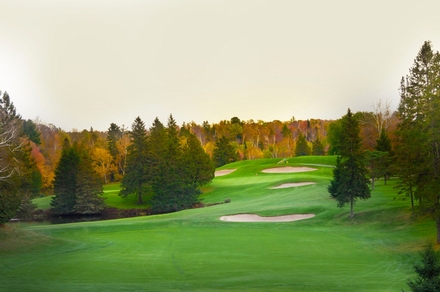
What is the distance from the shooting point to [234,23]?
35.8 m

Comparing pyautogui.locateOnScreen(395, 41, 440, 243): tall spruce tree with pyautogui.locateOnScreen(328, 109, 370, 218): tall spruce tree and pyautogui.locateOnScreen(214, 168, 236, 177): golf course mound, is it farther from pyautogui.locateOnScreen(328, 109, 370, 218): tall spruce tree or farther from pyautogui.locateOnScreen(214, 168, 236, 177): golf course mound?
pyautogui.locateOnScreen(214, 168, 236, 177): golf course mound

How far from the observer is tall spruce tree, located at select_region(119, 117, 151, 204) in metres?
63.4

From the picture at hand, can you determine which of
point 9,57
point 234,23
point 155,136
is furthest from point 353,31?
point 155,136

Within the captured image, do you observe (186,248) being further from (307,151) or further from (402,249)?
(307,151)

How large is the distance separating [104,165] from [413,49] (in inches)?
2769

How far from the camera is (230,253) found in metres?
20.0

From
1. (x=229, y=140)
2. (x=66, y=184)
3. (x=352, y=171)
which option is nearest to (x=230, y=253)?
(x=352, y=171)

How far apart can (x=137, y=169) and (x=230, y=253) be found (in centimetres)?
4668

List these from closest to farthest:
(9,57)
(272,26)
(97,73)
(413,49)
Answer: (9,57) → (97,73) → (272,26) → (413,49)

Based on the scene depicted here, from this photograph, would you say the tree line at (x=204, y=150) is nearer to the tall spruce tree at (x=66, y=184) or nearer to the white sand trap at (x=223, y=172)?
the tall spruce tree at (x=66, y=184)

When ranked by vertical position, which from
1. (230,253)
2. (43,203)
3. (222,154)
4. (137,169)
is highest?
(222,154)

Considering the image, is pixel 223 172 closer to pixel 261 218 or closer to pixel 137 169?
pixel 137 169

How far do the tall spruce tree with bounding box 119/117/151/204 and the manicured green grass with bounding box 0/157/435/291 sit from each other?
2888 centimetres

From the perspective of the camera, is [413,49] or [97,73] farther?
[413,49]
